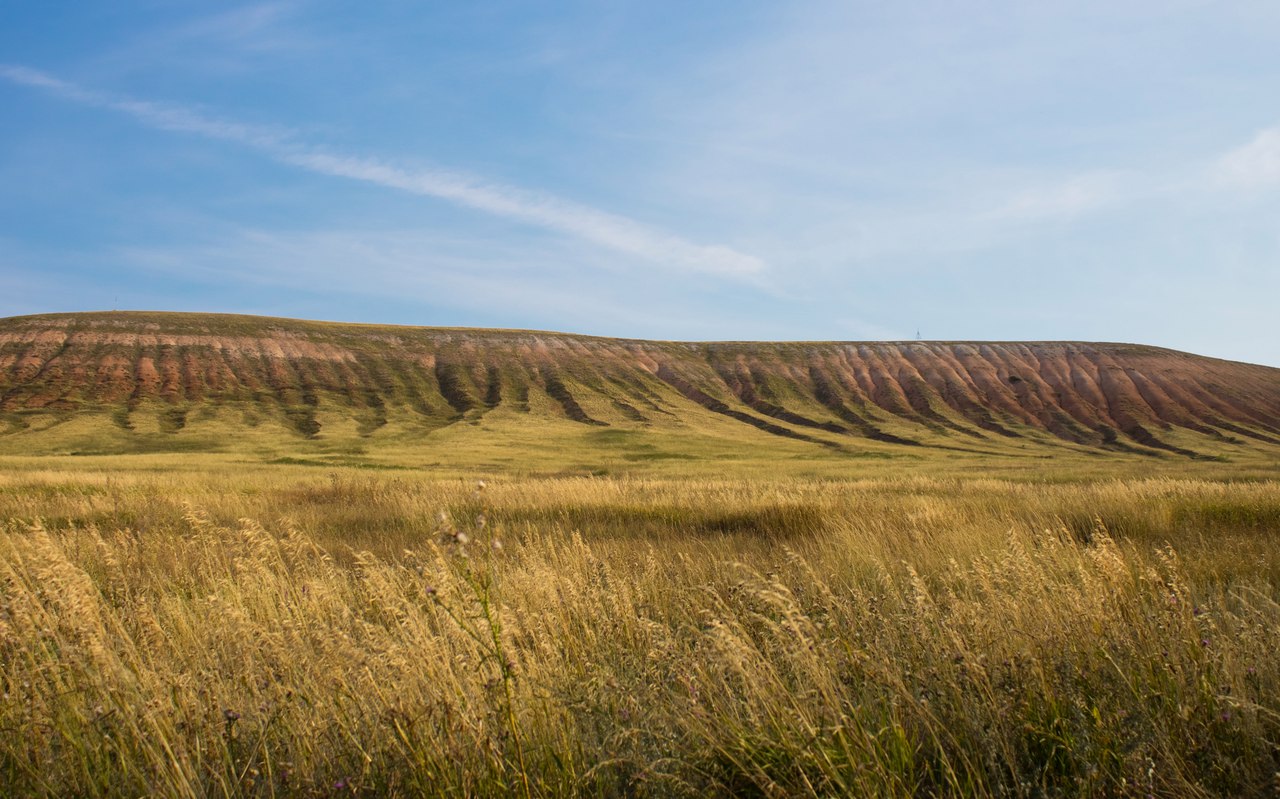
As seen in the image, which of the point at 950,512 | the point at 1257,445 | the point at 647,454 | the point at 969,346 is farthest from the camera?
the point at 969,346

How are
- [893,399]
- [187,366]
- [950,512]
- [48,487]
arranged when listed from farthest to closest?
Result: [893,399] → [187,366] → [48,487] → [950,512]

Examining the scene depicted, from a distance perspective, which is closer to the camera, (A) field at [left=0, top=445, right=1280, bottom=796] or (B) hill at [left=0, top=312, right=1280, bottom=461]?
(A) field at [left=0, top=445, right=1280, bottom=796]

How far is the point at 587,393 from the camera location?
9681cm

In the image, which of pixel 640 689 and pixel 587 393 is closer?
pixel 640 689

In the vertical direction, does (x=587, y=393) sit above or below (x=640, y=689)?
below

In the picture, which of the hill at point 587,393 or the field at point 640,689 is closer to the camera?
the field at point 640,689

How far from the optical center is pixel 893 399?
102m

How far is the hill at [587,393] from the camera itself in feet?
215

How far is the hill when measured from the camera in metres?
65.6

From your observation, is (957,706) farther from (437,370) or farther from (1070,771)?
(437,370)

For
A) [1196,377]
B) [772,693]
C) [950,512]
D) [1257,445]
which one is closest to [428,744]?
[772,693]

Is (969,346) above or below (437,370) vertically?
above

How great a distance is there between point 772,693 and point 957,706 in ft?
2.86

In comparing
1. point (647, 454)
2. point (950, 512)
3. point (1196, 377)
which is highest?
point (1196, 377)
